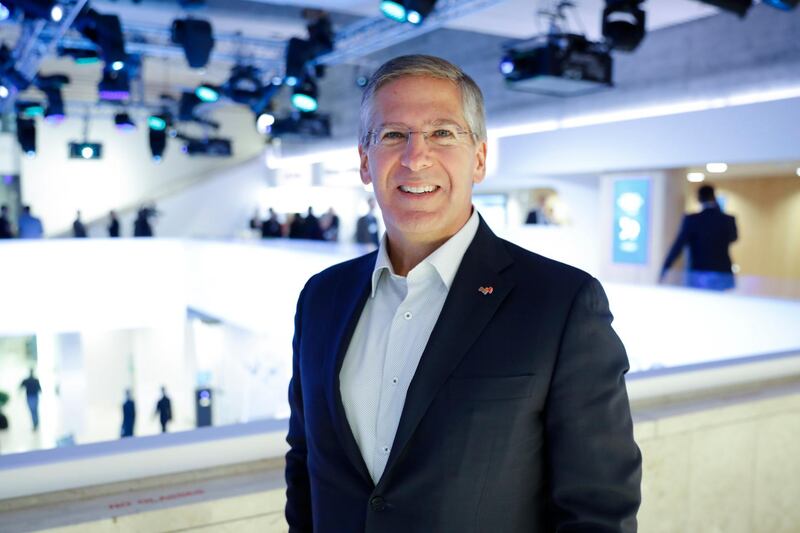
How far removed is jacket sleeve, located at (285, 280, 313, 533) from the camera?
148cm

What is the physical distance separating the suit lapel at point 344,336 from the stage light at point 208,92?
10.7m

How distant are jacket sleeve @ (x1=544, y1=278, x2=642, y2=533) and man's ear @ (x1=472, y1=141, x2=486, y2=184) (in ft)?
1.06

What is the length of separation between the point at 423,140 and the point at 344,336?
1.30ft

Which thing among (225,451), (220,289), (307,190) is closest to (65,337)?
(220,289)

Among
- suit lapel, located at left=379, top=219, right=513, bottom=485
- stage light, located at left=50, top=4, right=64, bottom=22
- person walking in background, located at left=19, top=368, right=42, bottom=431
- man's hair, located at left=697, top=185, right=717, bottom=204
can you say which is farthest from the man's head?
person walking in background, located at left=19, top=368, right=42, bottom=431

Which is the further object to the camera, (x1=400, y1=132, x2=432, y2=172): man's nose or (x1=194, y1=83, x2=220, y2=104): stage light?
(x1=194, y1=83, x2=220, y2=104): stage light

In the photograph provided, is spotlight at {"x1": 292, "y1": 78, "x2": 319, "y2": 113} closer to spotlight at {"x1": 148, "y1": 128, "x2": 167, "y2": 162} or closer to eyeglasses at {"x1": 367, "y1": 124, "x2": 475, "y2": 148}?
spotlight at {"x1": 148, "y1": 128, "x2": 167, "y2": 162}

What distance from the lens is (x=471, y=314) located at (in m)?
1.18

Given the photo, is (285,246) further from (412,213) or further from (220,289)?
(412,213)

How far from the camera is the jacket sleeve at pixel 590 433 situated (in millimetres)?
1105

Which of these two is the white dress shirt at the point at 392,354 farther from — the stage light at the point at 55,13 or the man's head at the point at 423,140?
the stage light at the point at 55,13

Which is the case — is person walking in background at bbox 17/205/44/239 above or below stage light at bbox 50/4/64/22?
below

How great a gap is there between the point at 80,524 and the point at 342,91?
1738cm

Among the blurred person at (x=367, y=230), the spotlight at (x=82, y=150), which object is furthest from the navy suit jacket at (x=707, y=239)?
the spotlight at (x=82, y=150)
